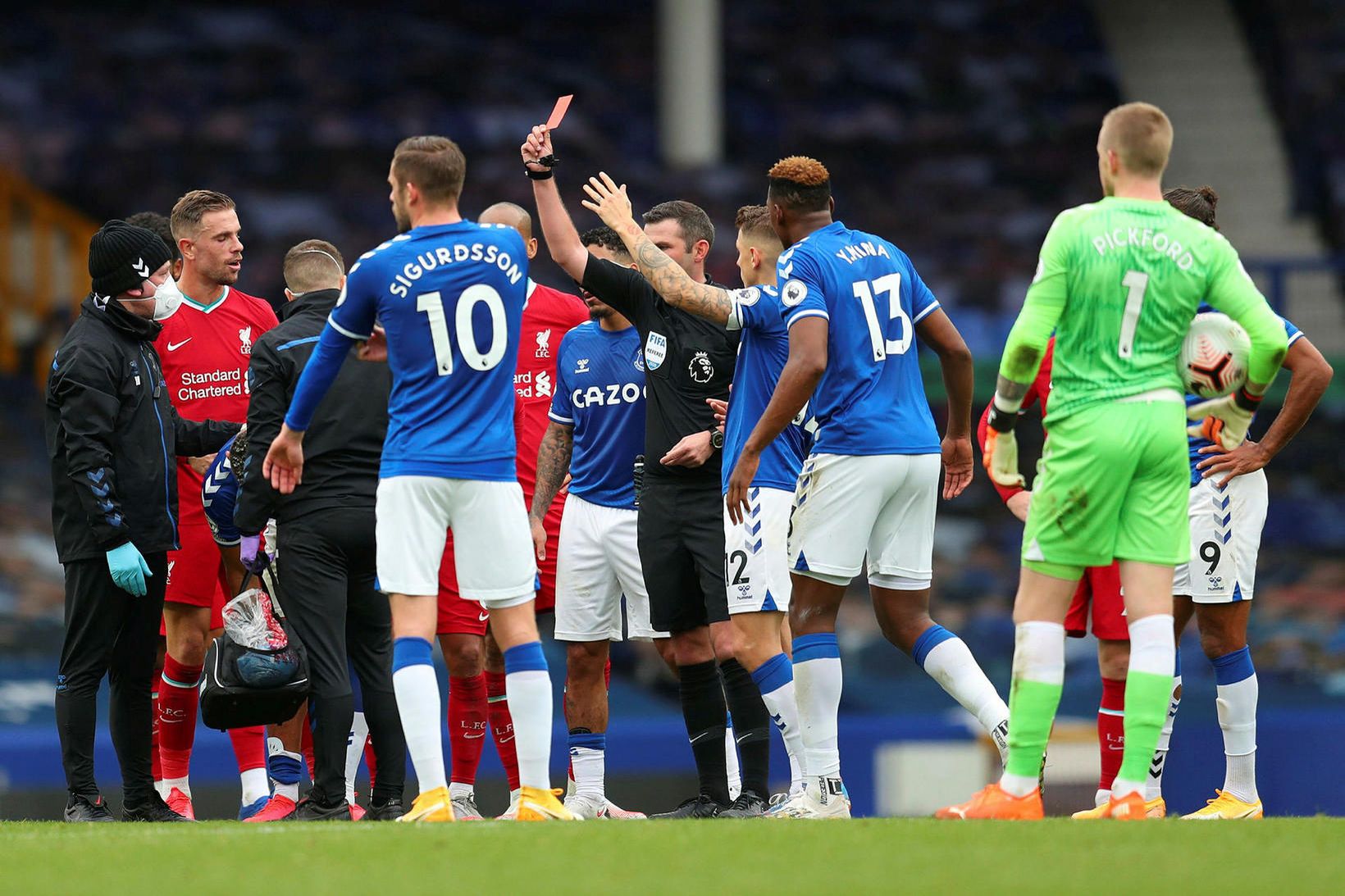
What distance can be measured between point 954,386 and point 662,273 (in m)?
1.31

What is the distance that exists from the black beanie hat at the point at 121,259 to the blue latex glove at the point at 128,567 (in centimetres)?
117

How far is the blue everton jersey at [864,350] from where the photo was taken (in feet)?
23.4

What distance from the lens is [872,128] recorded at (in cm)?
2247

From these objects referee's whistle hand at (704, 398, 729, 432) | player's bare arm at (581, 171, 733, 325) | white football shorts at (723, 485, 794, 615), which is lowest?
white football shorts at (723, 485, 794, 615)

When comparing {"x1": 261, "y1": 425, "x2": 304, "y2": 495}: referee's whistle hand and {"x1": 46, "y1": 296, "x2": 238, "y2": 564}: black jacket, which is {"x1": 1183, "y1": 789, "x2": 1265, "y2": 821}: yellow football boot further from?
{"x1": 46, "y1": 296, "x2": 238, "y2": 564}: black jacket

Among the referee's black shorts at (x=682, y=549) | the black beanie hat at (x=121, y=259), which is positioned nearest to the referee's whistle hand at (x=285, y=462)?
the black beanie hat at (x=121, y=259)

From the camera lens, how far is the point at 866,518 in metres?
7.13

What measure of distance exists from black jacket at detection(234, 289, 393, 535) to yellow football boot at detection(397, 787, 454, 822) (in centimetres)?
149

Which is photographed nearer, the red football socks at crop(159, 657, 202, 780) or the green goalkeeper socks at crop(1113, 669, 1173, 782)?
the green goalkeeper socks at crop(1113, 669, 1173, 782)

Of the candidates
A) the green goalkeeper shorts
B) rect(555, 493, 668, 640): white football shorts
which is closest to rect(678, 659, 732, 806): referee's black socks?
rect(555, 493, 668, 640): white football shorts

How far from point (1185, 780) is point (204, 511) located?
675 cm

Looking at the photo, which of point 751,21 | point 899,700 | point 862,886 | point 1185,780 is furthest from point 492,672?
point 751,21

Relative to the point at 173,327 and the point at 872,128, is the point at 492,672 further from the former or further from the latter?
the point at 872,128

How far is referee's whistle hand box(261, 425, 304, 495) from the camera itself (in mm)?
6621
